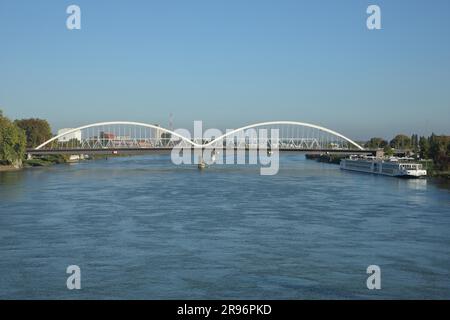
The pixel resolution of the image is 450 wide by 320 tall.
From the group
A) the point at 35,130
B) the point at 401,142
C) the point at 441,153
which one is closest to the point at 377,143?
the point at 401,142

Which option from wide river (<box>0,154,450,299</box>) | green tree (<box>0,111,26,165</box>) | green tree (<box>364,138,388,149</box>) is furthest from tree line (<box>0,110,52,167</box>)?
green tree (<box>364,138,388,149</box>)

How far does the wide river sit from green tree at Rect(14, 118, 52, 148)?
30342 millimetres

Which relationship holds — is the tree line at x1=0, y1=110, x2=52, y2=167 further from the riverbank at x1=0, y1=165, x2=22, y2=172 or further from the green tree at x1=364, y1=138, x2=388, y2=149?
the green tree at x1=364, y1=138, x2=388, y2=149

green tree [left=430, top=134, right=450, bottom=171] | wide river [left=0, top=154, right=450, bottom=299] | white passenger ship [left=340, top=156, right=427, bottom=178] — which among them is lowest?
wide river [left=0, top=154, right=450, bottom=299]

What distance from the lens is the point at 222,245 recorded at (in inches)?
523

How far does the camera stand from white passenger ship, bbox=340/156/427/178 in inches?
1387

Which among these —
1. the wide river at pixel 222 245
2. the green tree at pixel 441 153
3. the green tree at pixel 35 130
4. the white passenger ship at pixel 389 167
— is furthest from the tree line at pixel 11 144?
the green tree at pixel 441 153

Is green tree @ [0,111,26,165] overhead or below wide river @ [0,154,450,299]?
overhead

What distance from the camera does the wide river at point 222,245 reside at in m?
9.95

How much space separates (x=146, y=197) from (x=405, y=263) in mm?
12971

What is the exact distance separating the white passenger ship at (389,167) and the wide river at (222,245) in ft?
37.7

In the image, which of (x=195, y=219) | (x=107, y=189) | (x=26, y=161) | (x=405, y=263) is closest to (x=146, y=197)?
(x=107, y=189)

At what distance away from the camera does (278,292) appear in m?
9.67
